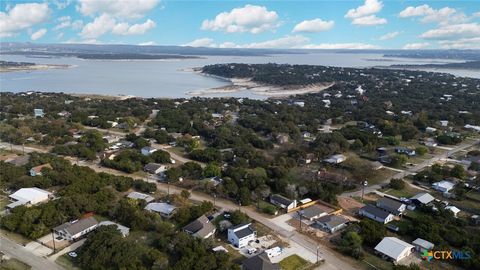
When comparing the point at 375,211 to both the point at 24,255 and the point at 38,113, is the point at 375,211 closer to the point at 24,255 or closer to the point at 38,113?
the point at 24,255

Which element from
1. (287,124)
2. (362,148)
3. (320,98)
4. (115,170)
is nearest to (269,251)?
(115,170)

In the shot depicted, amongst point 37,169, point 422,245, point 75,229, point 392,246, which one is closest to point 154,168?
point 37,169

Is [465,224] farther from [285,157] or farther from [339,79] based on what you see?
[339,79]

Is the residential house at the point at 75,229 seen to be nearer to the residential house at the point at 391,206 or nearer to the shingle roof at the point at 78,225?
the shingle roof at the point at 78,225

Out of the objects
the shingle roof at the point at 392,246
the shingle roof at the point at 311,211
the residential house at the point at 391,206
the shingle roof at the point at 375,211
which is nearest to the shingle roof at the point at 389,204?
the residential house at the point at 391,206

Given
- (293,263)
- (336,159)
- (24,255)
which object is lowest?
(24,255)

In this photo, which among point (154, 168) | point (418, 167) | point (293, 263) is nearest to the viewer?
point (293, 263)
